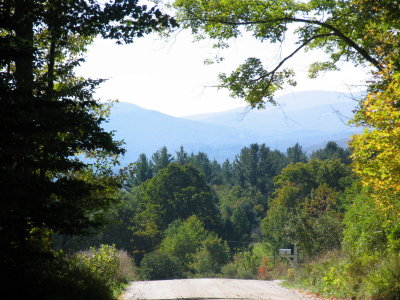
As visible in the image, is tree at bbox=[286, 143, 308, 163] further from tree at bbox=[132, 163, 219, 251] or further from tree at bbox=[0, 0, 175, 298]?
tree at bbox=[0, 0, 175, 298]

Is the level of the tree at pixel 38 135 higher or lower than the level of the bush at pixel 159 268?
higher

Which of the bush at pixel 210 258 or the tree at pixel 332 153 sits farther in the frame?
the tree at pixel 332 153

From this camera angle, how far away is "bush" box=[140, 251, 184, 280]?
1914 inches

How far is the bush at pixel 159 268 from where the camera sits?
48625 mm

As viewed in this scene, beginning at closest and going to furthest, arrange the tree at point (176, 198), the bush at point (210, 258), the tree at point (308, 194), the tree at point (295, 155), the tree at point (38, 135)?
the tree at point (38, 135) < the bush at point (210, 258) < the tree at point (308, 194) < the tree at point (176, 198) < the tree at point (295, 155)

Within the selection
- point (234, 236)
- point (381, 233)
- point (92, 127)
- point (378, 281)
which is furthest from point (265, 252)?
point (92, 127)

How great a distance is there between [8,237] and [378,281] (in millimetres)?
8575

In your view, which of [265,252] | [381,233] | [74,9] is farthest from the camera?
[265,252]

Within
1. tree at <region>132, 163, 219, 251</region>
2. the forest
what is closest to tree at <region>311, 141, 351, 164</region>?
tree at <region>132, 163, 219, 251</region>

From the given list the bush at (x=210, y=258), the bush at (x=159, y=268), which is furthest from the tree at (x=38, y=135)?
the bush at (x=210, y=258)

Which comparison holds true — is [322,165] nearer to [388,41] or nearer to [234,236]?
[234,236]

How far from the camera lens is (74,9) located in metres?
9.33

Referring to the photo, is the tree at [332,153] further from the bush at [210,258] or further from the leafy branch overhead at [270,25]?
the leafy branch overhead at [270,25]

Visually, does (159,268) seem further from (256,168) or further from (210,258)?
(256,168)
